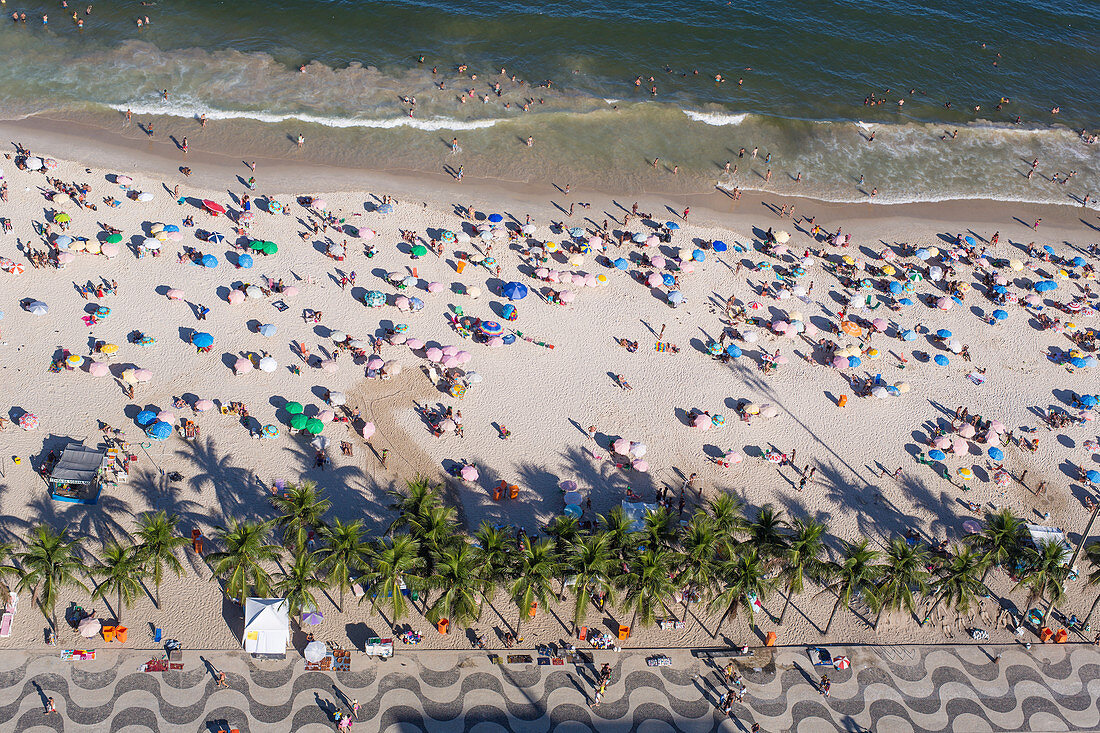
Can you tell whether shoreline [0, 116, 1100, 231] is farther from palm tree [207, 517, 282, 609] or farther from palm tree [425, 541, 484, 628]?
palm tree [425, 541, 484, 628]

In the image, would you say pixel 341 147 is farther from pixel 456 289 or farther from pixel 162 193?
pixel 456 289

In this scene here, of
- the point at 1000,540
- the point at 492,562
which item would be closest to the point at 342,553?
the point at 492,562

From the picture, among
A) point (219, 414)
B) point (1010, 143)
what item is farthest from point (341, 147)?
point (1010, 143)

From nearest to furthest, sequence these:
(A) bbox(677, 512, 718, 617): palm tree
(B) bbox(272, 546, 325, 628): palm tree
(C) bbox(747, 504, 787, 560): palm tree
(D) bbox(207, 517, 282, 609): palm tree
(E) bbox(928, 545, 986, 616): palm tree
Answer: (B) bbox(272, 546, 325, 628): palm tree < (D) bbox(207, 517, 282, 609): palm tree < (A) bbox(677, 512, 718, 617): palm tree < (E) bbox(928, 545, 986, 616): palm tree < (C) bbox(747, 504, 787, 560): palm tree

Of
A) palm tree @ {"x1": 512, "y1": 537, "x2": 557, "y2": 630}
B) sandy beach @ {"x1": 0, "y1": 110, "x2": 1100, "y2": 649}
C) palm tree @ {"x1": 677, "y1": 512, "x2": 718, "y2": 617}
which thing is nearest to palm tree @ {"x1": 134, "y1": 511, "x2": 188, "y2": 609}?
sandy beach @ {"x1": 0, "y1": 110, "x2": 1100, "y2": 649}

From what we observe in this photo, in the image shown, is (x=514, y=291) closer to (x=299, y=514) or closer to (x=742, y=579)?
(x=299, y=514)

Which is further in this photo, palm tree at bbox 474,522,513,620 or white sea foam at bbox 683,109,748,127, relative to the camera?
white sea foam at bbox 683,109,748,127

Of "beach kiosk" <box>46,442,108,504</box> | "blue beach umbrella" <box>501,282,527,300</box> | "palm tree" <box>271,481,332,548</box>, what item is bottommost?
"beach kiosk" <box>46,442,108,504</box>
